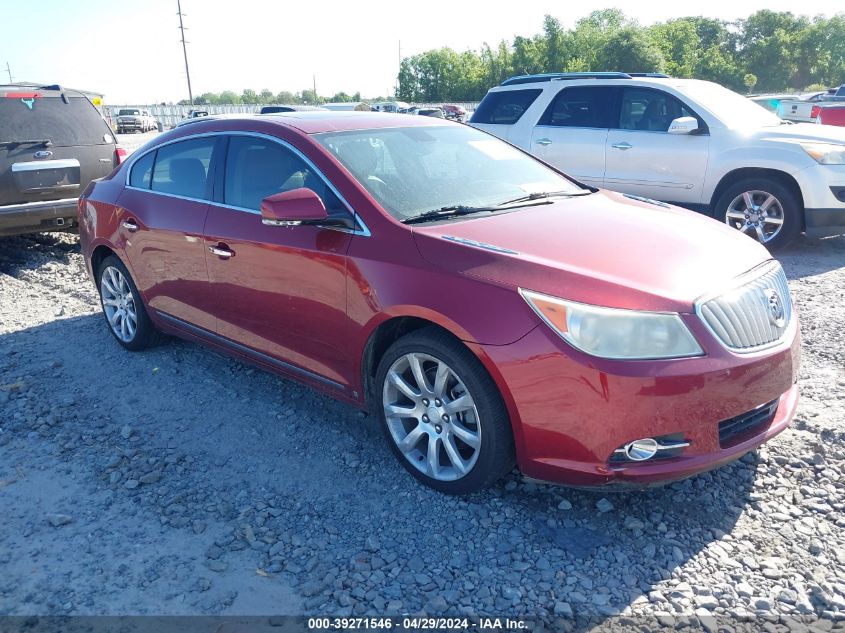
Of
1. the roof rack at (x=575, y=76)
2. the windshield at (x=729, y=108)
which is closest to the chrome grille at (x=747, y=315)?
the windshield at (x=729, y=108)

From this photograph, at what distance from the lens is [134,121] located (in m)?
46.9

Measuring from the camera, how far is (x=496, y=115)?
9.33m

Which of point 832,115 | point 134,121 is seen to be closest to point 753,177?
point 832,115

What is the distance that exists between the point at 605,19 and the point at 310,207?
91.4 metres

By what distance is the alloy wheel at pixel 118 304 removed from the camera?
17.2 feet

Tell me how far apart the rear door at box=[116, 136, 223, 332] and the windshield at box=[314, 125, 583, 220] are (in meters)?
1.06

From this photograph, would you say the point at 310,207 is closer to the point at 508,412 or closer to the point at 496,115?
the point at 508,412

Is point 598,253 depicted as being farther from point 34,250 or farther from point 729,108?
point 34,250

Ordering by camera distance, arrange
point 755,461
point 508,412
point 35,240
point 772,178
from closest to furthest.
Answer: point 508,412, point 755,461, point 772,178, point 35,240

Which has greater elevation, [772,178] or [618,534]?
[772,178]

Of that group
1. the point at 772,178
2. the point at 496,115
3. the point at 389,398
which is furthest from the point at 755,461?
the point at 496,115

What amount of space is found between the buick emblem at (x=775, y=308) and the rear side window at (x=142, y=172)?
4035 mm

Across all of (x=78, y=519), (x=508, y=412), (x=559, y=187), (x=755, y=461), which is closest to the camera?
(x=508, y=412)

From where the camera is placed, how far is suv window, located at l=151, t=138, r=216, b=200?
4403 mm
